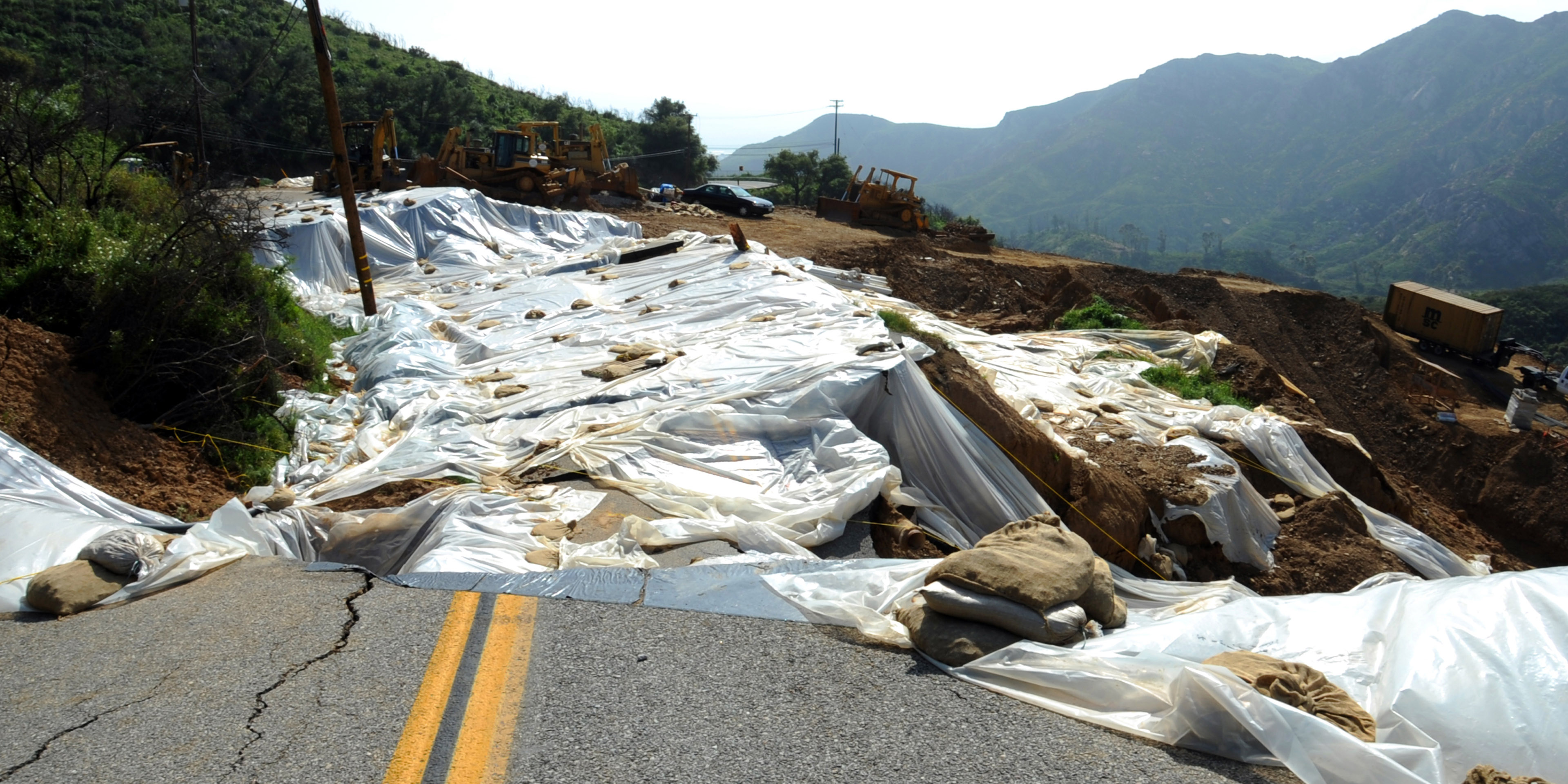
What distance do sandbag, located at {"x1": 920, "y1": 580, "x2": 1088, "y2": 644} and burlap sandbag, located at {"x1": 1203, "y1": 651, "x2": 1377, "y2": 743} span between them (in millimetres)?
586

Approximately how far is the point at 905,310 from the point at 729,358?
6954 mm

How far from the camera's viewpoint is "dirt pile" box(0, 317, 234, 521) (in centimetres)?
572

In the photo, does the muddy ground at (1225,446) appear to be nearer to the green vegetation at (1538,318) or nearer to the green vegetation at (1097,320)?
the green vegetation at (1097,320)

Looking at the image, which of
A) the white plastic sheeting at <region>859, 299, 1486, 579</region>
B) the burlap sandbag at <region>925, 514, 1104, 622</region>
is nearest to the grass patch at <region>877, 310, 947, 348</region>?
the white plastic sheeting at <region>859, 299, 1486, 579</region>

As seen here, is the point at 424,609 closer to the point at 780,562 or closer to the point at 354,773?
the point at 354,773

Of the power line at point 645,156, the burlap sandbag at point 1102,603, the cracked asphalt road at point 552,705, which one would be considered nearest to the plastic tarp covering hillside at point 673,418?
the cracked asphalt road at point 552,705

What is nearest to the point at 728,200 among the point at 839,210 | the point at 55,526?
the point at 839,210

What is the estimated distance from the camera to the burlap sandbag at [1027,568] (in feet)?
11.7

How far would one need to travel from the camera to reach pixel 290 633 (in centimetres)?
357

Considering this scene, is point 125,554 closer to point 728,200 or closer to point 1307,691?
point 1307,691

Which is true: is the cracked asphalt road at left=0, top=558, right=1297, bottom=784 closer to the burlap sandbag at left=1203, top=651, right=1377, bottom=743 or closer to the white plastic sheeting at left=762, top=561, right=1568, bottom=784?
the white plastic sheeting at left=762, top=561, right=1568, bottom=784

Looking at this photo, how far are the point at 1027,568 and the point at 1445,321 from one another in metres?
22.2

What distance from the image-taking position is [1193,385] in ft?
39.6

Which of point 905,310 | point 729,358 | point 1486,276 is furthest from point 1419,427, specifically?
point 1486,276
